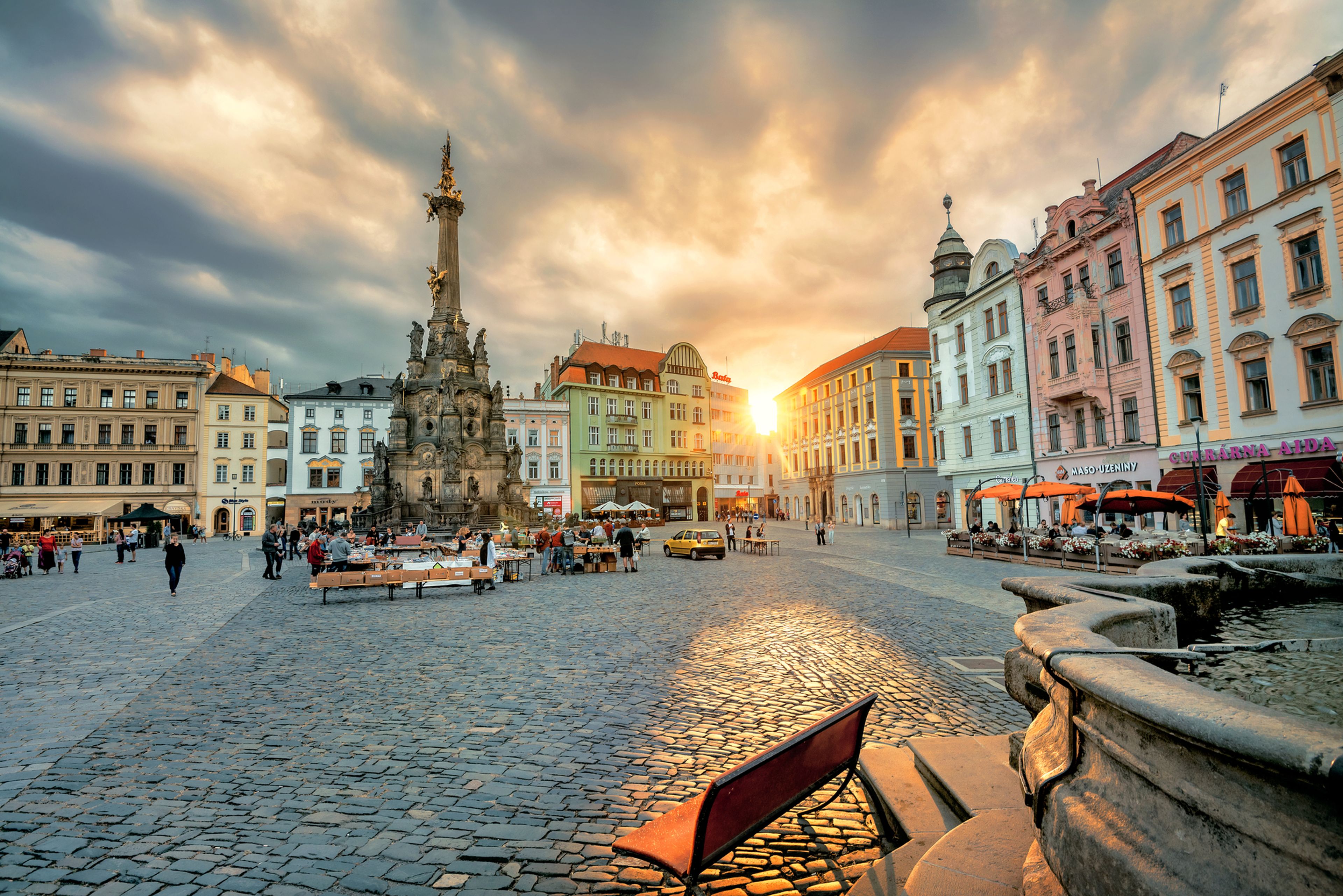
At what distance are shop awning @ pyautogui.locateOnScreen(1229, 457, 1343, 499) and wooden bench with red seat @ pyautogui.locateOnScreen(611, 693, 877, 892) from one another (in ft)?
70.1

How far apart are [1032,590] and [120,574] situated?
28068mm

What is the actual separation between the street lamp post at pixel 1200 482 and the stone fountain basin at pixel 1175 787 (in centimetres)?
1658

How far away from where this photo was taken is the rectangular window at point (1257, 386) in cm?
2138

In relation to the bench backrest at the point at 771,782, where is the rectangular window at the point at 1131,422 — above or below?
above

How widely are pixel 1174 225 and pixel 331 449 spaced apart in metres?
63.2

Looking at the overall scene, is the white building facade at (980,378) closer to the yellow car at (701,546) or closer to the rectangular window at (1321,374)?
the rectangular window at (1321,374)

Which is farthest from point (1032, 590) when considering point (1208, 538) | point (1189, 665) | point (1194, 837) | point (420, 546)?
point (420, 546)

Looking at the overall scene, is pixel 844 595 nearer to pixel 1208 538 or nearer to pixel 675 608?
pixel 675 608

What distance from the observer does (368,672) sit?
7.75 meters

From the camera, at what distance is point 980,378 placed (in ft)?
122

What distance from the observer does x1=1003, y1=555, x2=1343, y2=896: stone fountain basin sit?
4.63 feet

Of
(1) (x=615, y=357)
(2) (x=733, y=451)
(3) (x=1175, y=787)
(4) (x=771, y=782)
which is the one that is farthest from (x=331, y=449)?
(3) (x=1175, y=787)

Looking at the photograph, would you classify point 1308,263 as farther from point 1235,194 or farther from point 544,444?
point 544,444

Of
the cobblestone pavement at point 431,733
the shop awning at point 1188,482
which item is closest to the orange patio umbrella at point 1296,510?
the shop awning at point 1188,482
